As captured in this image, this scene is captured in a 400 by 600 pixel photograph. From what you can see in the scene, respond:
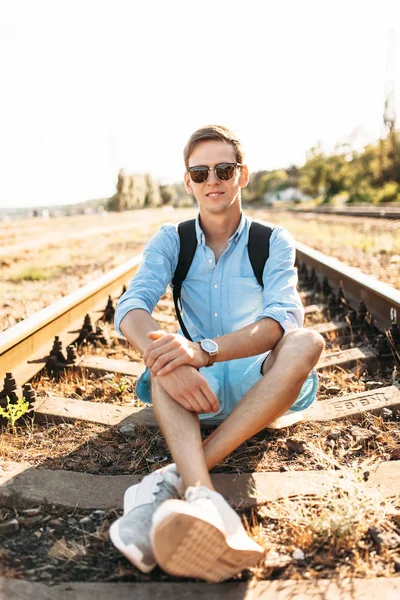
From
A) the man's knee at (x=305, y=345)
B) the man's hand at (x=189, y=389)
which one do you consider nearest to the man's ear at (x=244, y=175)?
the man's knee at (x=305, y=345)

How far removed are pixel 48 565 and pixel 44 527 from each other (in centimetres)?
28

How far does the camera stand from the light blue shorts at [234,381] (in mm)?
2953

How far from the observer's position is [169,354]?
2.51 m

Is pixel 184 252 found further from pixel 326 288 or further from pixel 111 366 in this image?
pixel 326 288

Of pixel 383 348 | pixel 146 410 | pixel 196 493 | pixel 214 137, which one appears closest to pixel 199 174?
pixel 214 137

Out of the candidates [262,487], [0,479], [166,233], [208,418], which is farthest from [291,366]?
[0,479]

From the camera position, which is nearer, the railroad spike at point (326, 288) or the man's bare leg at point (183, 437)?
the man's bare leg at point (183, 437)

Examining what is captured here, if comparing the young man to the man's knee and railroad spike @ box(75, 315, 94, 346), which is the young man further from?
railroad spike @ box(75, 315, 94, 346)

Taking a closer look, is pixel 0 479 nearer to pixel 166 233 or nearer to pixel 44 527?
pixel 44 527

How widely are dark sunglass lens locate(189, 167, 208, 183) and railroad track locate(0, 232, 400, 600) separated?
4.29ft

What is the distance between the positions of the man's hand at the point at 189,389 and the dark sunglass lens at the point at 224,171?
1.04 metres

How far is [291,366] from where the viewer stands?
2547mm

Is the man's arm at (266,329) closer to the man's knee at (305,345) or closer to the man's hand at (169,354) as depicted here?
the man's hand at (169,354)

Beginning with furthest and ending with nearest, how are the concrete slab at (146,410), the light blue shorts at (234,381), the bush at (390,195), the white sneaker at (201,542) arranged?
the bush at (390,195) < the concrete slab at (146,410) < the light blue shorts at (234,381) < the white sneaker at (201,542)
